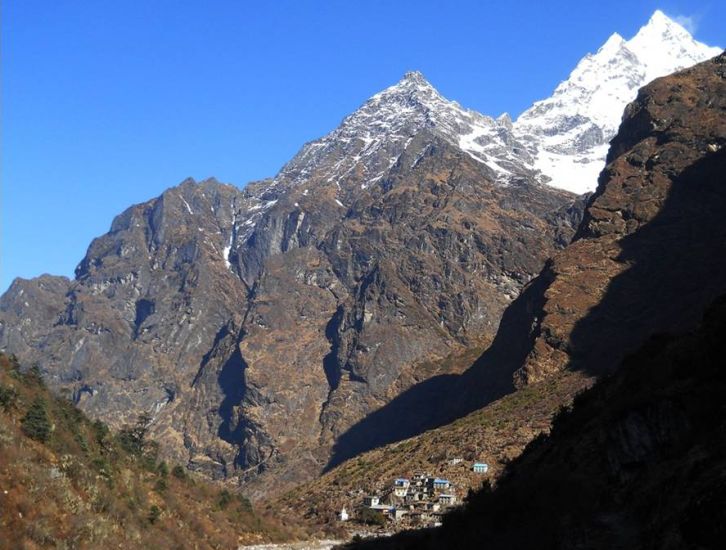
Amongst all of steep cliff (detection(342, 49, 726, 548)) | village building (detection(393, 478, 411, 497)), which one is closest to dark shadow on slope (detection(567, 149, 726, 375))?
steep cliff (detection(342, 49, 726, 548))

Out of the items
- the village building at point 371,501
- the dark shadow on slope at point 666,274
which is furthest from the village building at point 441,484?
the dark shadow on slope at point 666,274

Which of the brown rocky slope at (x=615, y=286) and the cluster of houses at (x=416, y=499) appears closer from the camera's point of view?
the cluster of houses at (x=416, y=499)

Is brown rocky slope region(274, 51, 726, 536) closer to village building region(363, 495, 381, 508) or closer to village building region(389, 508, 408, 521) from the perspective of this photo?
village building region(363, 495, 381, 508)

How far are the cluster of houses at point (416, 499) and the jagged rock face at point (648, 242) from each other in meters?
33.7

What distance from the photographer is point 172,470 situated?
248ft

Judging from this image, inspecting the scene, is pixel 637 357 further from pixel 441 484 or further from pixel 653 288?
pixel 653 288

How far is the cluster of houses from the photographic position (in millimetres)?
76375

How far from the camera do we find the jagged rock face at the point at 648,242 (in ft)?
402

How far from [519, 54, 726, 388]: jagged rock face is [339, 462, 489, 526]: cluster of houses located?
110ft

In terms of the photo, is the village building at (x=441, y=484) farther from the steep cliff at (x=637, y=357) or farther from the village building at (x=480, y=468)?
the steep cliff at (x=637, y=357)

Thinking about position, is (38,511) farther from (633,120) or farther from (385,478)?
(633,120)

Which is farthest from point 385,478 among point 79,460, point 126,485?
point 79,460

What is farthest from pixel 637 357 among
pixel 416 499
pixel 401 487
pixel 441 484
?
pixel 401 487

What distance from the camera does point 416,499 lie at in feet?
277
